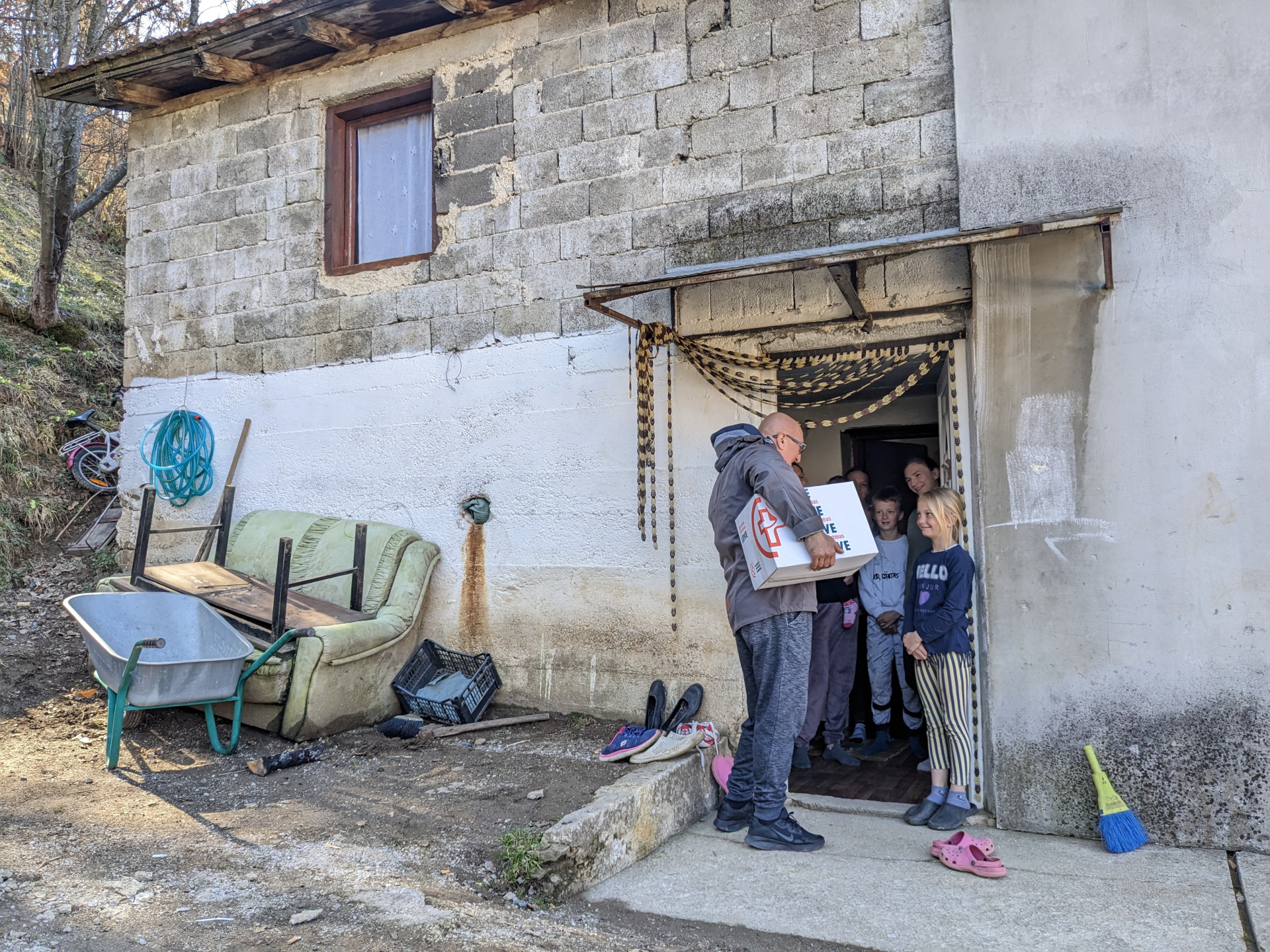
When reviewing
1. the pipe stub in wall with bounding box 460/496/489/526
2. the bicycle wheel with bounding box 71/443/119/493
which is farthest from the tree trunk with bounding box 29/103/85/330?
the pipe stub in wall with bounding box 460/496/489/526

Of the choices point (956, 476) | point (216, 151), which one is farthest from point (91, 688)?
point (956, 476)

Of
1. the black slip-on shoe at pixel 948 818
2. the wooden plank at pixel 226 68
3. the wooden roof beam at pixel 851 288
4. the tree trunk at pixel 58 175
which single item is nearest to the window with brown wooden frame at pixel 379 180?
the wooden plank at pixel 226 68

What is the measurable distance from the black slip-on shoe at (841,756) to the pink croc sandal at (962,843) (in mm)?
1562

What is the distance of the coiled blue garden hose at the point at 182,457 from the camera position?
23.9 ft

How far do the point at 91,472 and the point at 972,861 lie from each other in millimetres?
8735

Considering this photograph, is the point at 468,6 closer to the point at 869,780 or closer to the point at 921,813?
the point at 869,780

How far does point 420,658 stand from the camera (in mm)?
6129

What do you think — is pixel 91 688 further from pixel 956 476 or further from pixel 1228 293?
pixel 1228 293

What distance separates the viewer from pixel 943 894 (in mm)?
3707

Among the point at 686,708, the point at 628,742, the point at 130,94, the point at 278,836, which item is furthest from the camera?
the point at 130,94

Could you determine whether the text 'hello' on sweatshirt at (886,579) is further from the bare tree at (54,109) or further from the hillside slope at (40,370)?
the bare tree at (54,109)

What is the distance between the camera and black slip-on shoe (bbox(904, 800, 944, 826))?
4.57 m

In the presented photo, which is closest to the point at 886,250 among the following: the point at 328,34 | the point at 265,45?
the point at 328,34

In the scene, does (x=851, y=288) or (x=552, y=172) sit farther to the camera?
(x=552, y=172)
